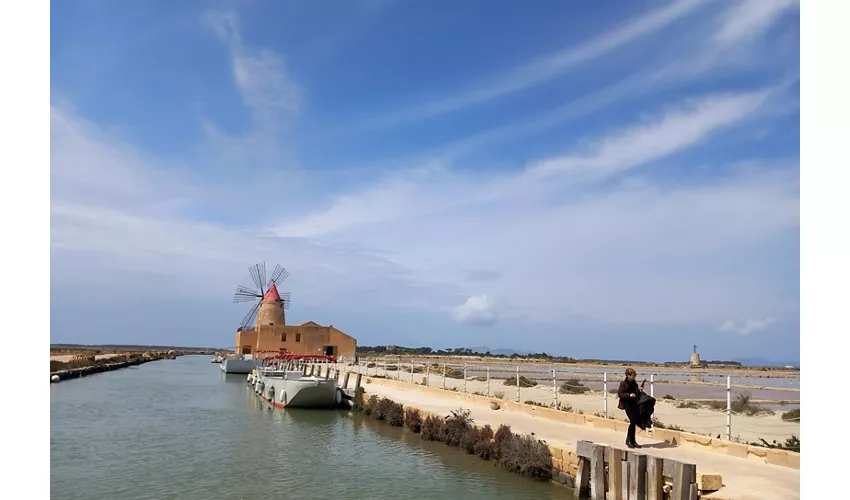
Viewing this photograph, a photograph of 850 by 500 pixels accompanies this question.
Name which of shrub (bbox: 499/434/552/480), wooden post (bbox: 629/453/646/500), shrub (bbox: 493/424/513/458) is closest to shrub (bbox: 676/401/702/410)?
shrub (bbox: 493/424/513/458)

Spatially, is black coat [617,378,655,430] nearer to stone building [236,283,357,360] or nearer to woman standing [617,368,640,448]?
woman standing [617,368,640,448]

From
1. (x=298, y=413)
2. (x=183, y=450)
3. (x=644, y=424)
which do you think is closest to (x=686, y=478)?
(x=644, y=424)

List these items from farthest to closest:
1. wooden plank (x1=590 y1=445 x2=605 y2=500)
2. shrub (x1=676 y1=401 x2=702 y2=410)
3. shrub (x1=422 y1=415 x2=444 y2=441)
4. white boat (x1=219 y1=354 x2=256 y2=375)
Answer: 1. white boat (x1=219 y1=354 x2=256 y2=375)
2. shrub (x1=676 y1=401 x2=702 y2=410)
3. shrub (x1=422 y1=415 x2=444 y2=441)
4. wooden plank (x1=590 y1=445 x2=605 y2=500)

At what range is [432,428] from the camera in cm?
1497

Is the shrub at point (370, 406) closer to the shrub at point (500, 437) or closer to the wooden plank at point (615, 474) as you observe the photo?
the shrub at point (500, 437)

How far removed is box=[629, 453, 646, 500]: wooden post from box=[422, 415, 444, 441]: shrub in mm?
6799

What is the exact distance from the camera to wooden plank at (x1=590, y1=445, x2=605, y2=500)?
8.70m

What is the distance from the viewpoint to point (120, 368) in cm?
5444

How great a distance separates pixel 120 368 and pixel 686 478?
56.0 meters

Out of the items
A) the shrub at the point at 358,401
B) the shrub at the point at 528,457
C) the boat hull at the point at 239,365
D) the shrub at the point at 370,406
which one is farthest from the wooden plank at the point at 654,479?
the boat hull at the point at 239,365

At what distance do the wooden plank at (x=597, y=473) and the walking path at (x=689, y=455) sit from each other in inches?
37.9
